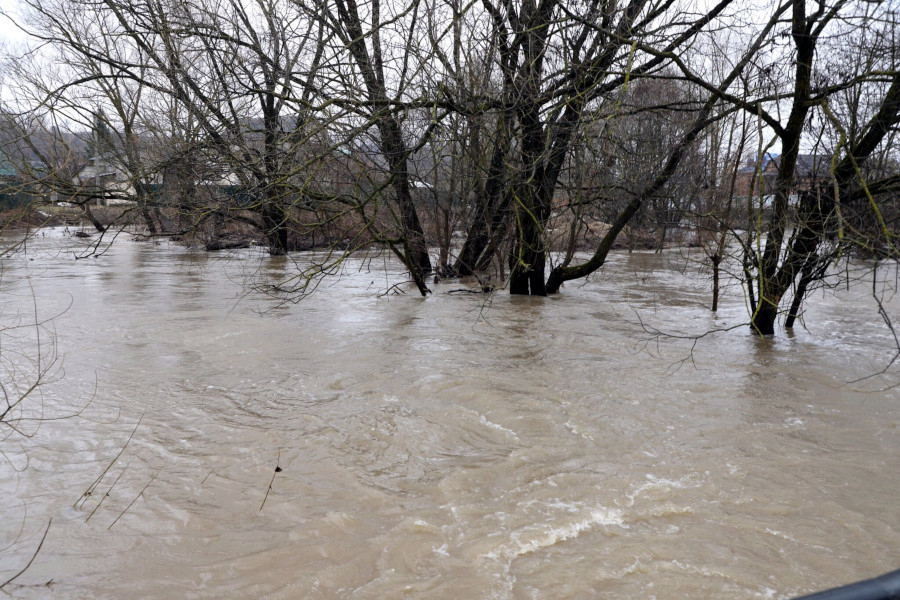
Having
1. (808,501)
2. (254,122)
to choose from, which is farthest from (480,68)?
(808,501)

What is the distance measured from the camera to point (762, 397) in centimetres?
741

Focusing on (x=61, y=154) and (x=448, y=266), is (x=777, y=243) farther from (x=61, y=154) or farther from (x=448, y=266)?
(x=61, y=154)

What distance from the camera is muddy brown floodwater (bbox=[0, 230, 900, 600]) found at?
13.3 ft

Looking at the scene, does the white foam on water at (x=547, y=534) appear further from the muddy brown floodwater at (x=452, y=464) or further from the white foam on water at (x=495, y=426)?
the white foam on water at (x=495, y=426)

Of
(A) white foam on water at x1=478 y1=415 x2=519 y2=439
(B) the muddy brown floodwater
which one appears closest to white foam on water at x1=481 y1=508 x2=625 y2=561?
(B) the muddy brown floodwater

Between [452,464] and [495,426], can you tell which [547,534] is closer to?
[452,464]

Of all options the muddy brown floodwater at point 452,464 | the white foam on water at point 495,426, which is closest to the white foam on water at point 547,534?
the muddy brown floodwater at point 452,464

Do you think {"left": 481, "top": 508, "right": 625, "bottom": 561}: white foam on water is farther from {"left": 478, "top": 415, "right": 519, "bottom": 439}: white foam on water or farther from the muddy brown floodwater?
{"left": 478, "top": 415, "right": 519, "bottom": 439}: white foam on water

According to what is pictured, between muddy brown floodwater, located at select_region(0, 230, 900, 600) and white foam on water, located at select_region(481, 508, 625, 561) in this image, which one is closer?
muddy brown floodwater, located at select_region(0, 230, 900, 600)

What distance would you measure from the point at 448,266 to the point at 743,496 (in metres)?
12.1

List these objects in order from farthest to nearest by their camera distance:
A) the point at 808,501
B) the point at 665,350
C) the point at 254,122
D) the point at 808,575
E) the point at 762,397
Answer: the point at 254,122
the point at 665,350
the point at 762,397
the point at 808,501
the point at 808,575

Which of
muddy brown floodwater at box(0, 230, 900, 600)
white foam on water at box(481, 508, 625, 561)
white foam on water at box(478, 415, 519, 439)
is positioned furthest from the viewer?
white foam on water at box(478, 415, 519, 439)

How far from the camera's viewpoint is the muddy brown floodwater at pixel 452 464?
4039 mm

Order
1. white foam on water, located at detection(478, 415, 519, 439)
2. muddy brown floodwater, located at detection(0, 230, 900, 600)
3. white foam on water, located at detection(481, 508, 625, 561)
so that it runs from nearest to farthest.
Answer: muddy brown floodwater, located at detection(0, 230, 900, 600), white foam on water, located at detection(481, 508, 625, 561), white foam on water, located at detection(478, 415, 519, 439)
